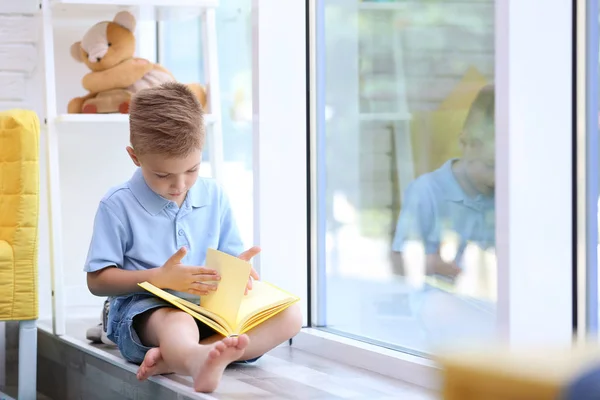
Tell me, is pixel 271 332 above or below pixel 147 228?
below

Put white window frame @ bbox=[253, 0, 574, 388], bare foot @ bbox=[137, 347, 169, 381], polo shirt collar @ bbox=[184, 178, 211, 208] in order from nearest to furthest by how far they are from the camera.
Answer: white window frame @ bbox=[253, 0, 574, 388], bare foot @ bbox=[137, 347, 169, 381], polo shirt collar @ bbox=[184, 178, 211, 208]

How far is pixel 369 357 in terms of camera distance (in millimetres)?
1562

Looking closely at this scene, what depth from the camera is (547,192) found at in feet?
3.83

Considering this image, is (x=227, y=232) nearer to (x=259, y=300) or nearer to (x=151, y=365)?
(x=259, y=300)

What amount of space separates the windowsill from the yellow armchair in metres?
0.55

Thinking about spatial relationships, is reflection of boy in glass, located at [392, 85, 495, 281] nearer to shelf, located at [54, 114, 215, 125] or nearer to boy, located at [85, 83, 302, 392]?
boy, located at [85, 83, 302, 392]

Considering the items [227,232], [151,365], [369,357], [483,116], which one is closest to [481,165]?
[483,116]

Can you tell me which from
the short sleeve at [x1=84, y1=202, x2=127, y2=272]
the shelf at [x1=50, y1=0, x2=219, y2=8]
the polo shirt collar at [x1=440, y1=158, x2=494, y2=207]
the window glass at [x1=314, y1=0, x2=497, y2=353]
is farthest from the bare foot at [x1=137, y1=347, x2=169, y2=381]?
the shelf at [x1=50, y1=0, x2=219, y2=8]

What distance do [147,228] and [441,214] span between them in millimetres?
539

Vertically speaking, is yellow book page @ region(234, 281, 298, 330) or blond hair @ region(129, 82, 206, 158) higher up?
blond hair @ region(129, 82, 206, 158)

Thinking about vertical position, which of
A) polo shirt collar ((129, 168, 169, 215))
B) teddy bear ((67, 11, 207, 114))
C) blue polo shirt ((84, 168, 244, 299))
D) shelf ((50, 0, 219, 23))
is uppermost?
shelf ((50, 0, 219, 23))

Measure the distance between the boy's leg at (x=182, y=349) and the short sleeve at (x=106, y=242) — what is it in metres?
0.12

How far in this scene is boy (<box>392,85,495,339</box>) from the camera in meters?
1.40

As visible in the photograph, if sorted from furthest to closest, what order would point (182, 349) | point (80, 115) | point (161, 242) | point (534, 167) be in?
point (80, 115) < point (161, 242) < point (182, 349) < point (534, 167)
